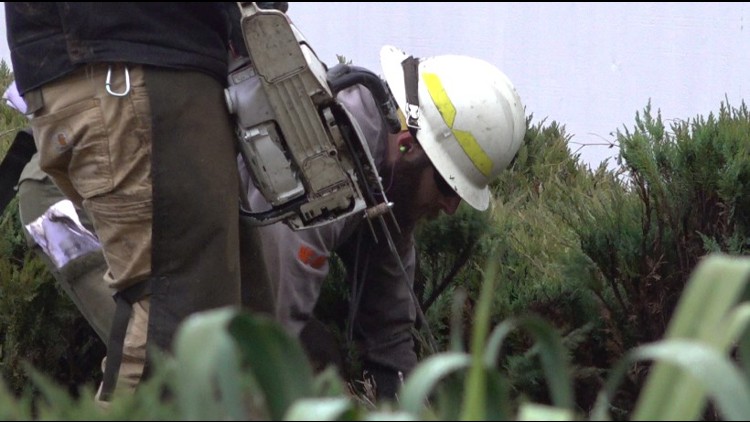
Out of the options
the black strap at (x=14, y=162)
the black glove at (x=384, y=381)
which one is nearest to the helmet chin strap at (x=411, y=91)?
the black glove at (x=384, y=381)

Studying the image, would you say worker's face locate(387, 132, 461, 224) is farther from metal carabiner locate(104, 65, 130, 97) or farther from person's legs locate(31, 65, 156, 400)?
metal carabiner locate(104, 65, 130, 97)

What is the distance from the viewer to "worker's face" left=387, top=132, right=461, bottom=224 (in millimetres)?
3701

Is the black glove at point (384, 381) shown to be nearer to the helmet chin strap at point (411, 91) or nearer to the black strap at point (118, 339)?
the helmet chin strap at point (411, 91)

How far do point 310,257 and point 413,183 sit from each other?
1.54 feet

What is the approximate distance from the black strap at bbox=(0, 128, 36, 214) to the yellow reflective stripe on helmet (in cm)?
114

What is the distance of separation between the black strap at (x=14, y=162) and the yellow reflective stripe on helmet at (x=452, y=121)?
1.14m

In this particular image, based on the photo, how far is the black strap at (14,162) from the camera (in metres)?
3.46

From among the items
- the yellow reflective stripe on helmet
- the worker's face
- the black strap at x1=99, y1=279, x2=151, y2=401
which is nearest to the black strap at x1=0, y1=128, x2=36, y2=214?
the black strap at x1=99, y1=279, x2=151, y2=401

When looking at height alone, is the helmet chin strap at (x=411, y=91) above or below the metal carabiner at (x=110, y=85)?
below

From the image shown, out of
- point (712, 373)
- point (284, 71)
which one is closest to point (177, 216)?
point (284, 71)

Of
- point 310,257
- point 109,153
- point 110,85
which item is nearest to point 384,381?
point 310,257

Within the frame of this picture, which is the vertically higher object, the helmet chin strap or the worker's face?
the helmet chin strap

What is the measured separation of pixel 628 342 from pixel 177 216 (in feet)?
4.12

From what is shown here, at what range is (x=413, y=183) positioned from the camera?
3.72 meters
